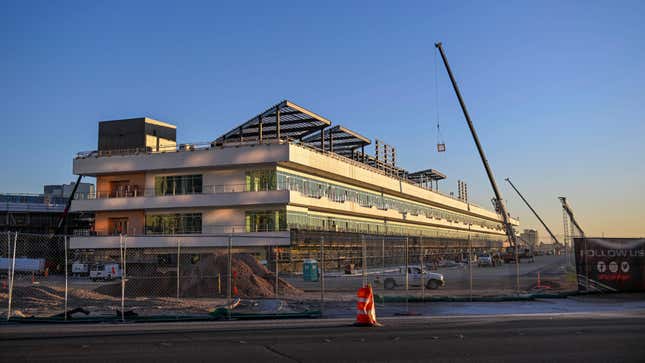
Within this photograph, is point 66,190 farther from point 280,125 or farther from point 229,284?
point 229,284

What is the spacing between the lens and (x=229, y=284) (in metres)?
20.2

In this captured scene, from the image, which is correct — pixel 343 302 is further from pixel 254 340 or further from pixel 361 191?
pixel 361 191

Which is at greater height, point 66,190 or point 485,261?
point 66,190

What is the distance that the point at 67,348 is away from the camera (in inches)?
503

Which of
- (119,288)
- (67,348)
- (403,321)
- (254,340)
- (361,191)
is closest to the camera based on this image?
(67,348)

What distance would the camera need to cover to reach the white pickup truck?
32156mm

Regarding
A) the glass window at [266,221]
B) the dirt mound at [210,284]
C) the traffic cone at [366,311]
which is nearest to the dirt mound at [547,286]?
the dirt mound at [210,284]

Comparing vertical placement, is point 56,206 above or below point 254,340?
above

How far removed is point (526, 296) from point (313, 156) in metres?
37.6

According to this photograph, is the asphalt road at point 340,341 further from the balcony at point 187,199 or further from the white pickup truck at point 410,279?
the balcony at point 187,199

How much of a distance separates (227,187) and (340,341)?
47.5 metres

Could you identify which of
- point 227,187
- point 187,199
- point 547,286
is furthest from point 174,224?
point 547,286

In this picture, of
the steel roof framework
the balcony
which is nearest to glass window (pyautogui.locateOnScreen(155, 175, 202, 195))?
the balcony

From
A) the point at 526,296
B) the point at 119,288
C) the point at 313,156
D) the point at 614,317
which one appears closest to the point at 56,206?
the point at 313,156
